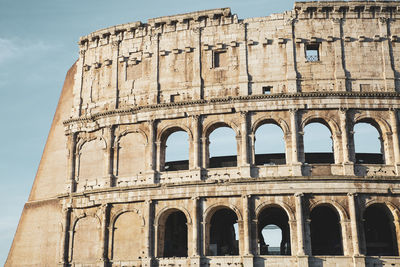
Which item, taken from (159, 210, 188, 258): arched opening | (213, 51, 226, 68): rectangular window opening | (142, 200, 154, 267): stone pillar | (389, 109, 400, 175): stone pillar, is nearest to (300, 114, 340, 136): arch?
(389, 109, 400, 175): stone pillar

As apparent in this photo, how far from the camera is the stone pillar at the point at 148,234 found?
848 inches

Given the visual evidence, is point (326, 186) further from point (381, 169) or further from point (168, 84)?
point (168, 84)

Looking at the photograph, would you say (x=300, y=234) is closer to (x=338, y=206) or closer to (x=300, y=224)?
(x=300, y=224)

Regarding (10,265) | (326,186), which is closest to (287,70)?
(326,186)

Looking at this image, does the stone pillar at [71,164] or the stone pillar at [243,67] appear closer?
the stone pillar at [243,67]

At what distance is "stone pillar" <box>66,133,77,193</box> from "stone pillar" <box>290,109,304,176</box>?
10.9 meters

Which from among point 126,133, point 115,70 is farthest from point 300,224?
point 115,70

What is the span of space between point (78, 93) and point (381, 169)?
50.9ft

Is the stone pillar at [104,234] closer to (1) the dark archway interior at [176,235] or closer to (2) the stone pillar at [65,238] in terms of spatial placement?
(2) the stone pillar at [65,238]

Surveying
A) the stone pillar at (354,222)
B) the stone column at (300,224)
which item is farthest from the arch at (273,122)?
the stone pillar at (354,222)

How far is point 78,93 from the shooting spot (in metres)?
Answer: 26.2

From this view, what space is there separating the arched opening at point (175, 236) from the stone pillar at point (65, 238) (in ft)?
15.8

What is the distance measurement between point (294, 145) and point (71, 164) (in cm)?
1124

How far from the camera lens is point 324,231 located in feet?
77.7
